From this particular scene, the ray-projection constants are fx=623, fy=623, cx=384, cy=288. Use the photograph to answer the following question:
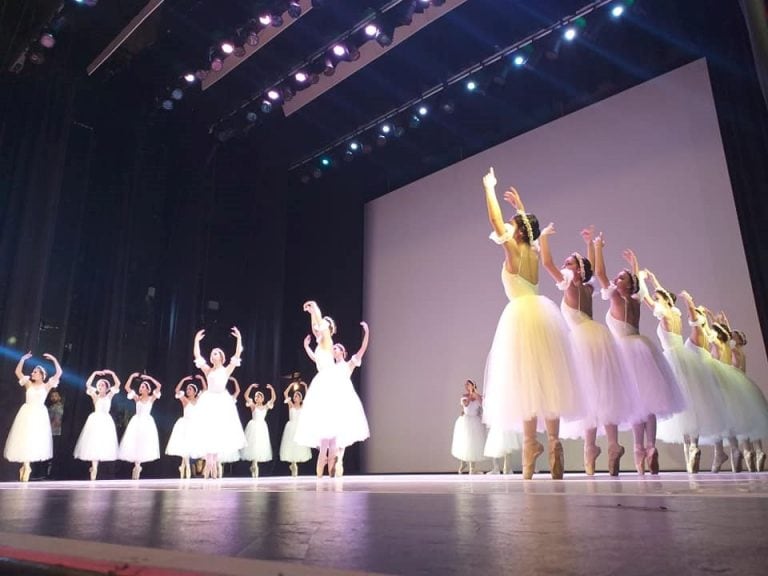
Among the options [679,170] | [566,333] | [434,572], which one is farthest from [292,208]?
[434,572]

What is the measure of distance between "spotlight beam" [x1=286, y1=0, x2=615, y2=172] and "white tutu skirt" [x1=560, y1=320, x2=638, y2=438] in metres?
4.52

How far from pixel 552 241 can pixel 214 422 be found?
480 cm

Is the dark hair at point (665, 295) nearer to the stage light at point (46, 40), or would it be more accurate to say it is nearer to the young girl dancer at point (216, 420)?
the young girl dancer at point (216, 420)

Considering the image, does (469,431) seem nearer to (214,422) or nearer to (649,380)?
(214,422)

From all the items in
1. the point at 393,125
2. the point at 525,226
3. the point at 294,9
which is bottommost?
the point at 525,226

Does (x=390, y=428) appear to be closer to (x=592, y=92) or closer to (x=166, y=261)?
(x=166, y=261)

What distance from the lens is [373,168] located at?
10.4m

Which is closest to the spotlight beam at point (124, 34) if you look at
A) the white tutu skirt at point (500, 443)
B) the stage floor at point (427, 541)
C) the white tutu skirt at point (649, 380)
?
the white tutu skirt at point (649, 380)

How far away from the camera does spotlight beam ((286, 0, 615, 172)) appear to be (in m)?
6.81

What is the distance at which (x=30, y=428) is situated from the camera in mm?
7059

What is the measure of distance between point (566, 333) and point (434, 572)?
294cm

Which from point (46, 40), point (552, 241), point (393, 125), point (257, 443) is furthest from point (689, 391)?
point (46, 40)

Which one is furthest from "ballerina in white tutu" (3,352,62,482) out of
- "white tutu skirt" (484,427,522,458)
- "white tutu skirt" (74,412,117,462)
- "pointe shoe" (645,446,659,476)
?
"pointe shoe" (645,446,659,476)

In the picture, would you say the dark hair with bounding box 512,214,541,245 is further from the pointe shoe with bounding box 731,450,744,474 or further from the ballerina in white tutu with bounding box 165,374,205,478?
the ballerina in white tutu with bounding box 165,374,205,478
